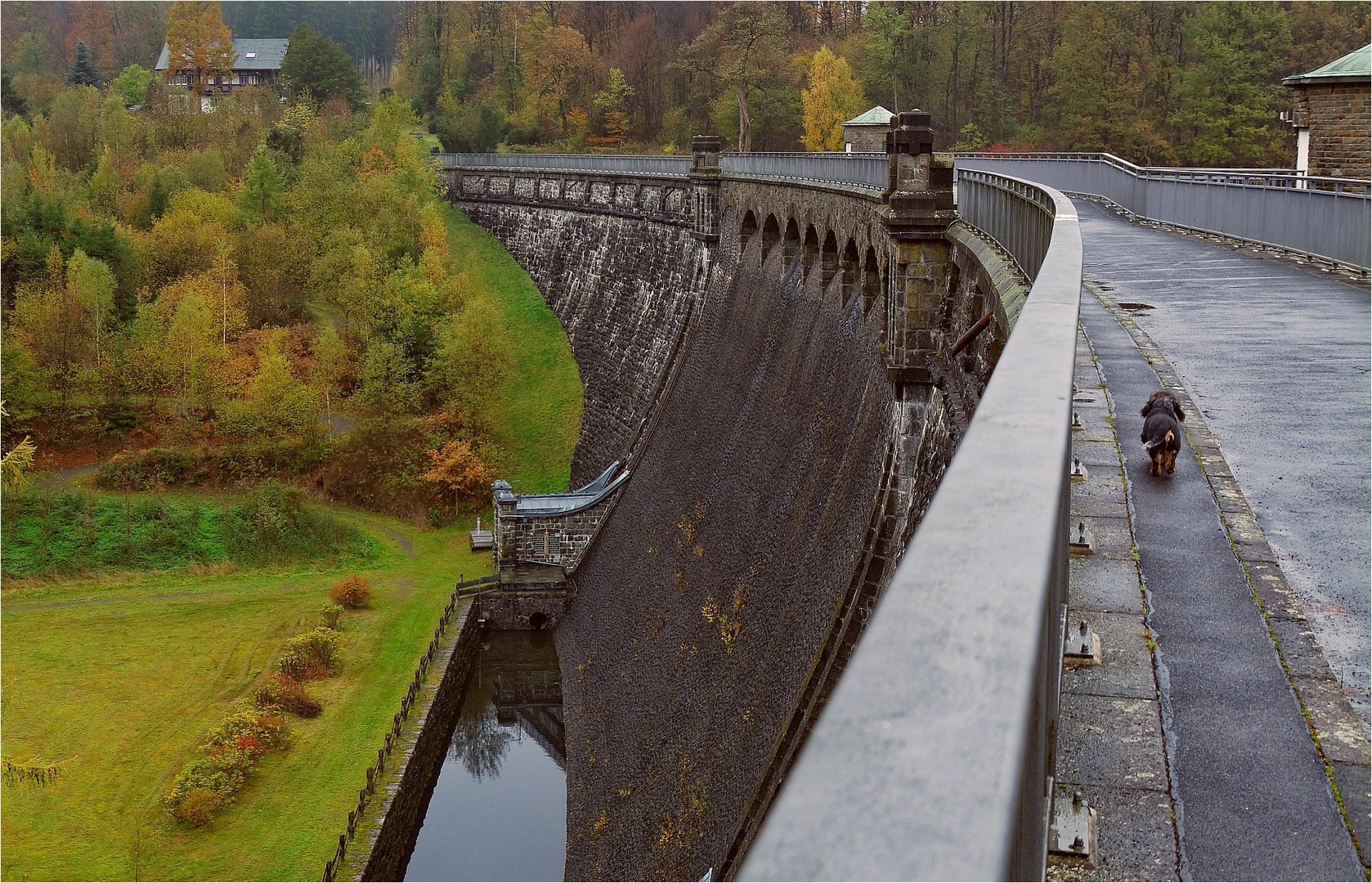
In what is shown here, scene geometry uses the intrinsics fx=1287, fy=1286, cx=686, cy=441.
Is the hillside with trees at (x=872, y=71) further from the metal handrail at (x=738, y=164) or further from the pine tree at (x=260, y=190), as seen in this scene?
the pine tree at (x=260, y=190)

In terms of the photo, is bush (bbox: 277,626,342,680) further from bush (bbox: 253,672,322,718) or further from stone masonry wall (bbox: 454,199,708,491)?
stone masonry wall (bbox: 454,199,708,491)

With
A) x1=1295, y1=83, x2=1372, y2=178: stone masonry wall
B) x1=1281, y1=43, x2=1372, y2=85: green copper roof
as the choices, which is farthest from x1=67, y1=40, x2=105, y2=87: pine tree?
x1=1295, y1=83, x2=1372, y2=178: stone masonry wall

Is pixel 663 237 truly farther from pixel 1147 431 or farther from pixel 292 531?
pixel 1147 431

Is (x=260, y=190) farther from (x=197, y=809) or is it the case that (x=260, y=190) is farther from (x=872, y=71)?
(x=197, y=809)

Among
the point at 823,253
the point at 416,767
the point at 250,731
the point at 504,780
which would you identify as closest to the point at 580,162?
the point at 823,253

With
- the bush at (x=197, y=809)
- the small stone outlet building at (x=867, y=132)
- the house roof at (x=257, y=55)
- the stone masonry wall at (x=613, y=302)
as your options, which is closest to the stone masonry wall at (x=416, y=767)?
the bush at (x=197, y=809)
